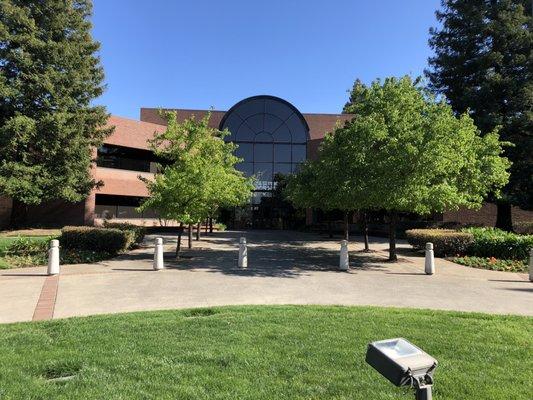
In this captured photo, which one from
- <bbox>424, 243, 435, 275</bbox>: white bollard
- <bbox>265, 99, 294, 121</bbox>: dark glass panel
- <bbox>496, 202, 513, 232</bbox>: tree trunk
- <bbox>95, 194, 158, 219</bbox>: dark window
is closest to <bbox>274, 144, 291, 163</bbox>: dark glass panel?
<bbox>265, 99, 294, 121</bbox>: dark glass panel

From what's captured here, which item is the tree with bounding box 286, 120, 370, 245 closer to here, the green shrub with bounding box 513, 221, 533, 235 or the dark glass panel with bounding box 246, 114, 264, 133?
the green shrub with bounding box 513, 221, 533, 235

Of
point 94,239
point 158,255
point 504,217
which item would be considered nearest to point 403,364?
point 158,255

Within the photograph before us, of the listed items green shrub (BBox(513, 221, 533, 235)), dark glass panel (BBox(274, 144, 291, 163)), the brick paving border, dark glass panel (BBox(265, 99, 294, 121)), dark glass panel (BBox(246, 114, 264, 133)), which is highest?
dark glass panel (BBox(265, 99, 294, 121))

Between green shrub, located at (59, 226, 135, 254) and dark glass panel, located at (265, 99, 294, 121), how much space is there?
2781 cm

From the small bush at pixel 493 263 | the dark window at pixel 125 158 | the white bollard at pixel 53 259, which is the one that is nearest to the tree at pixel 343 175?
the small bush at pixel 493 263

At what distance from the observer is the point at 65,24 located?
1026 inches

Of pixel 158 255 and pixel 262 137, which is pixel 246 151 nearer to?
pixel 262 137

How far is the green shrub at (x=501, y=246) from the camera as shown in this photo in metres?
16.2

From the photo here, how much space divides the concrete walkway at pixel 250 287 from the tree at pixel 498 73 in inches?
552

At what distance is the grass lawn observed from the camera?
392cm

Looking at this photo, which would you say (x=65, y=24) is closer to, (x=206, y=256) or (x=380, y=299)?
(x=206, y=256)

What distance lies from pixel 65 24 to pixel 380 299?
987 inches

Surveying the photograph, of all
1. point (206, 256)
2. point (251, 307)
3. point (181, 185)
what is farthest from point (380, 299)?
point (206, 256)

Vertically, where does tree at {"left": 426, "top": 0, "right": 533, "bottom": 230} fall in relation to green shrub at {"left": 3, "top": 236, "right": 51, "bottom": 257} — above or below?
above
